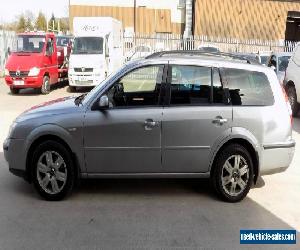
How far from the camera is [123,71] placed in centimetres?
505

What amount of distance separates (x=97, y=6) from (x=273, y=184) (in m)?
37.9

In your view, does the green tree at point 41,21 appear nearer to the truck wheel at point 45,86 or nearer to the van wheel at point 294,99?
the truck wheel at point 45,86

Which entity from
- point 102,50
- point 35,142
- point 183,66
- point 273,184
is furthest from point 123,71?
point 102,50

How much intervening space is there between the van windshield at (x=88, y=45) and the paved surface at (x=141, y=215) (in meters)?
11.2

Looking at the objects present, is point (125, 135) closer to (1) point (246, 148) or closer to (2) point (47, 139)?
(2) point (47, 139)

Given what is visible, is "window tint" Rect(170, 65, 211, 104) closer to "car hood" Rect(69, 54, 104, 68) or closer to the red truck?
the red truck

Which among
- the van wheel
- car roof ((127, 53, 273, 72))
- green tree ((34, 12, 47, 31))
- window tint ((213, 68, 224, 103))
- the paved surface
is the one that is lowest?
the paved surface

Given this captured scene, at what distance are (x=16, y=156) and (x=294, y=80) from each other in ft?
27.2

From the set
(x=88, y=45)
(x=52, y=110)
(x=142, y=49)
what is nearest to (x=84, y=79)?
(x=88, y=45)

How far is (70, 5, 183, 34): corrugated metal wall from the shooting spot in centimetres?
4081

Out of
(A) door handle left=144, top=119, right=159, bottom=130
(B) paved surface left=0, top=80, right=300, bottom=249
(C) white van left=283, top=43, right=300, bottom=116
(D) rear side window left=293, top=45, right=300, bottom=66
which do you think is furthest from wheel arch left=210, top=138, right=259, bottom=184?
(D) rear side window left=293, top=45, right=300, bottom=66

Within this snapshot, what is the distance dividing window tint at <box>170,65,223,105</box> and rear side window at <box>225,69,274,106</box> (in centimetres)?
17

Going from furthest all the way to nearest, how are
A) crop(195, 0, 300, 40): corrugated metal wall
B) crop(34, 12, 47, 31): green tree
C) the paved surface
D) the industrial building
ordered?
crop(34, 12, 47, 31): green tree
the industrial building
crop(195, 0, 300, 40): corrugated metal wall
the paved surface

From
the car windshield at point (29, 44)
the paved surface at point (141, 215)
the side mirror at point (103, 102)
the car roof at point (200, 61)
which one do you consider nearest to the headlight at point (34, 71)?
the car windshield at point (29, 44)
